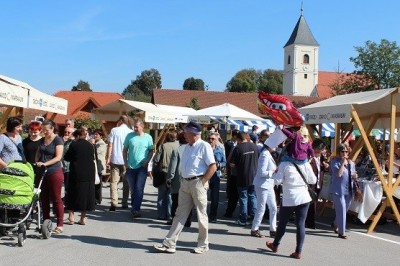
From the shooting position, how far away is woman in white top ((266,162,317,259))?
7156 millimetres

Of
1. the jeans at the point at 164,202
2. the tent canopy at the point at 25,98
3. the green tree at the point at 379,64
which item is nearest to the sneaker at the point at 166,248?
the jeans at the point at 164,202

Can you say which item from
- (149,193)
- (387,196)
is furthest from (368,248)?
(149,193)

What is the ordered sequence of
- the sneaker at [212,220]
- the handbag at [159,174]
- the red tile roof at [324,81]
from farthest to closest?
the red tile roof at [324,81] → the sneaker at [212,220] → the handbag at [159,174]

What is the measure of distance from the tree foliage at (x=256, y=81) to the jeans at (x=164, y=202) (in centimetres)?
8921

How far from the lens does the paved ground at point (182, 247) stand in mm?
6789

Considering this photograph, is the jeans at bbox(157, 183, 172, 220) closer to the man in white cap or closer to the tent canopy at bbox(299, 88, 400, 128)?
the man in white cap

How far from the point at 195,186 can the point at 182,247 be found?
1.01m

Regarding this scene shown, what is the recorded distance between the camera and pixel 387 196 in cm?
934

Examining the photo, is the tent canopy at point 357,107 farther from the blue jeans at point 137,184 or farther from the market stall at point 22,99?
the market stall at point 22,99

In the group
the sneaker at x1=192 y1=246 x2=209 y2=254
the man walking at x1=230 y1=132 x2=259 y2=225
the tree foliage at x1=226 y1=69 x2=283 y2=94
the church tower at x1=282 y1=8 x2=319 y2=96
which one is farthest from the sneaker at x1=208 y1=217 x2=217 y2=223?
the church tower at x1=282 y1=8 x2=319 y2=96

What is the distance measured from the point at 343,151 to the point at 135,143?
3.88 meters

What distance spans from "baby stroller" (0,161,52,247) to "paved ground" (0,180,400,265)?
0.31 meters

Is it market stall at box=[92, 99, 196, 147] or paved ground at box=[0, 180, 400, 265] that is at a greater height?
market stall at box=[92, 99, 196, 147]

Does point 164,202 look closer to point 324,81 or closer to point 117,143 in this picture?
point 117,143
